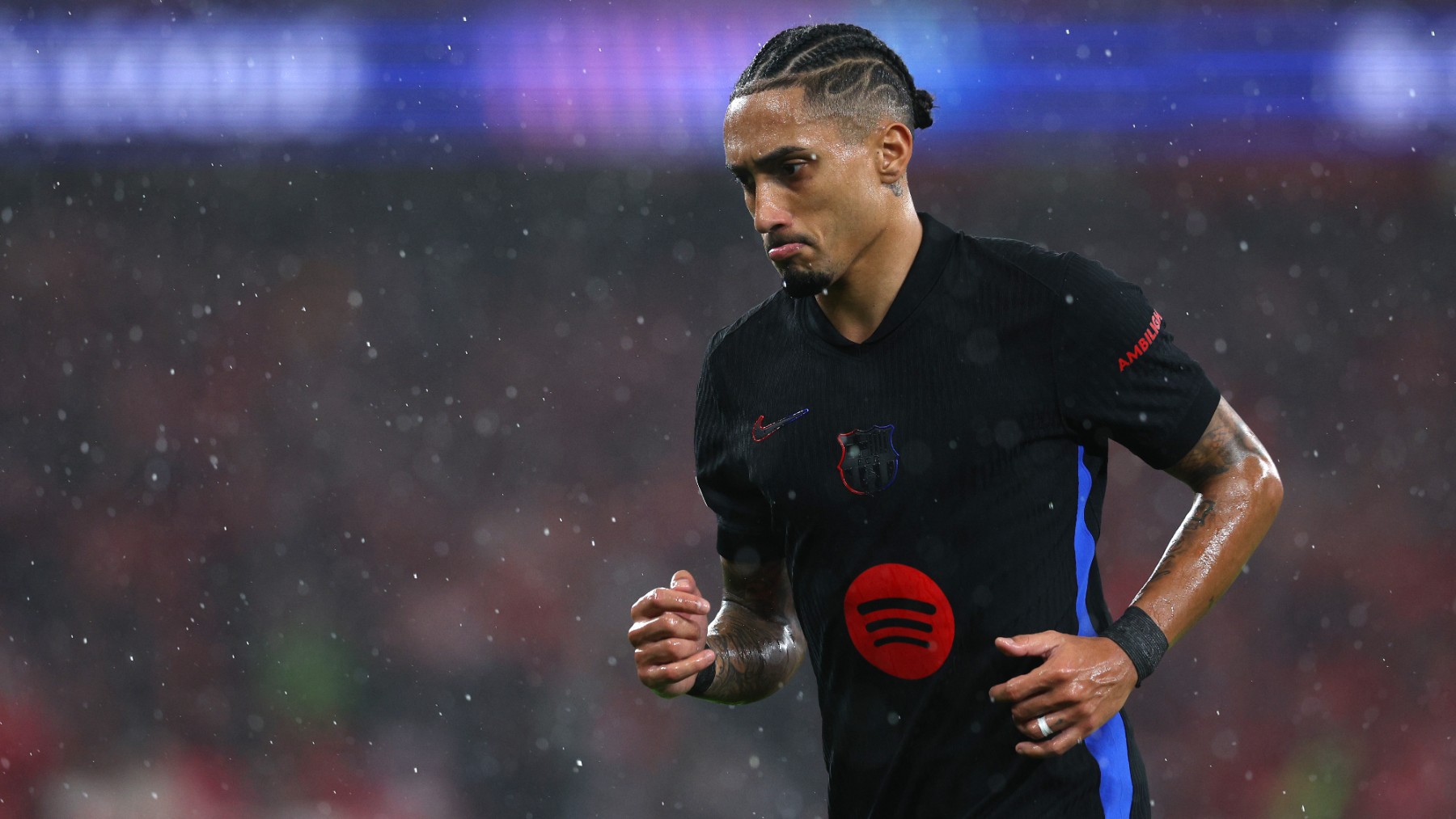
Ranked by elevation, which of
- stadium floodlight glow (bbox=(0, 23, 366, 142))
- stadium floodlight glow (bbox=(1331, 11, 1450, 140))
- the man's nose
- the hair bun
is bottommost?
the man's nose

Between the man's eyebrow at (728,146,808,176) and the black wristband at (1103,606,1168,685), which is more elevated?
the man's eyebrow at (728,146,808,176)

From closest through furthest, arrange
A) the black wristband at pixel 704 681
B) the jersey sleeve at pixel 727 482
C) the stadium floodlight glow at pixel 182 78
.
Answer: the black wristband at pixel 704 681
the jersey sleeve at pixel 727 482
the stadium floodlight glow at pixel 182 78

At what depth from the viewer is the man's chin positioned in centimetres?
208

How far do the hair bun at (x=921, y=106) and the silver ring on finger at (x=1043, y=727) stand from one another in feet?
3.32

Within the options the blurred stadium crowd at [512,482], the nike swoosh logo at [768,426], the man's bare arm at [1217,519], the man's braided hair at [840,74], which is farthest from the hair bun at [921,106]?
the blurred stadium crowd at [512,482]

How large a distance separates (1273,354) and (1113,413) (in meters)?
5.78

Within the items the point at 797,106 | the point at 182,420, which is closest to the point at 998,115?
the point at 182,420

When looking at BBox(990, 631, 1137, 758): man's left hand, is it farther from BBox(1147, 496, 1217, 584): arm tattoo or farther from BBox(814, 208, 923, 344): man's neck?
BBox(814, 208, 923, 344): man's neck

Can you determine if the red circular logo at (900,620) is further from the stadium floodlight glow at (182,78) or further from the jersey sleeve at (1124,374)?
the stadium floodlight glow at (182,78)

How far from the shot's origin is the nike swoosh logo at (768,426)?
2.18m

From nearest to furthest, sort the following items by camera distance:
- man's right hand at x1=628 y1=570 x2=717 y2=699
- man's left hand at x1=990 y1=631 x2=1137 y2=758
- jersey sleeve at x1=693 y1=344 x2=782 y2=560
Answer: man's left hand at x1=990 y1=631 x2=1137 y2=758
man's right hand at x1=628 y1=570 x2=717 y2=699
jersey sleeve at x1=693 y1=344 x2=782 y2=560

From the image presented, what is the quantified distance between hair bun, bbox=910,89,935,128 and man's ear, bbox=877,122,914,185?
0.35 ft

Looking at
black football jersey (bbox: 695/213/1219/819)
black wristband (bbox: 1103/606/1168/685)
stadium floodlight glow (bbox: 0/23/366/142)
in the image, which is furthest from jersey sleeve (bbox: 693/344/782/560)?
stadium floodlight glow (bbox: 0/23/366/142)

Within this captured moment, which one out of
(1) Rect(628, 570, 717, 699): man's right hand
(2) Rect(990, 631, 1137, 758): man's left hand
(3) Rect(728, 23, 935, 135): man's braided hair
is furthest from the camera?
(3) Rect(728, 23, 935, 135): man's braided hair
